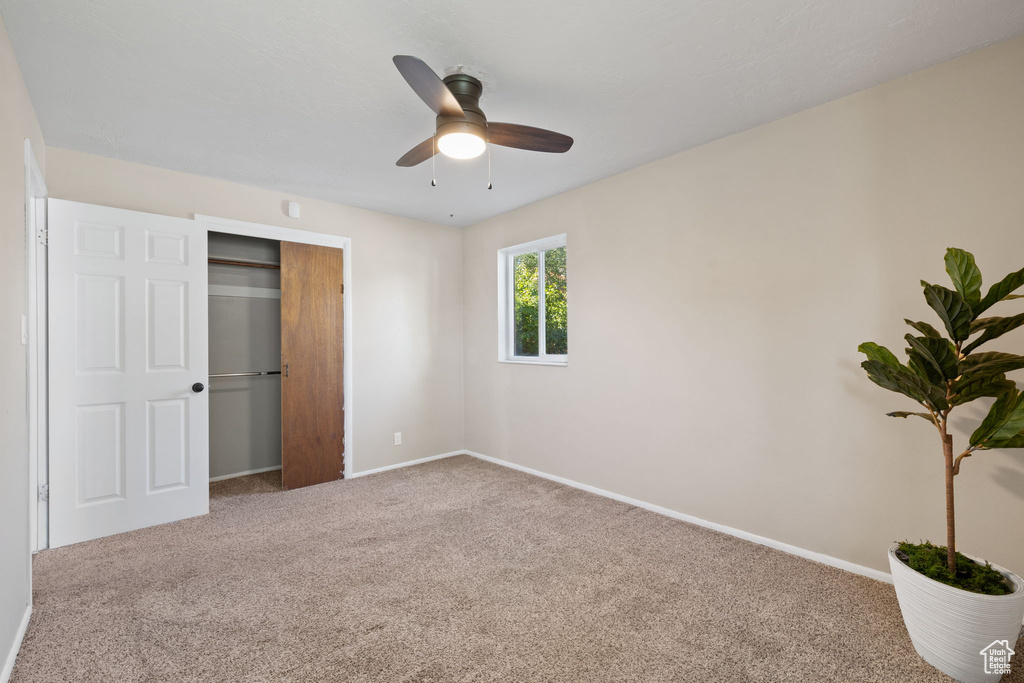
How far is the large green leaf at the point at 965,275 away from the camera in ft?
5.69

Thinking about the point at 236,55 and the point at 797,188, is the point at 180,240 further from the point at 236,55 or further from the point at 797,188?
the point at 797,188

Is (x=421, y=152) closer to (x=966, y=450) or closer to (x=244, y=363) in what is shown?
(x=966, y=450)

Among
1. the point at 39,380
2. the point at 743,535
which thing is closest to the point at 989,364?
the point at 743,535

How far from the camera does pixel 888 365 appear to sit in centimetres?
193

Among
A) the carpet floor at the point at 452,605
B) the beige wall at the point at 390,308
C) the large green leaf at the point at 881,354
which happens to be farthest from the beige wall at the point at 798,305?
the beige wall at the point at 390,308

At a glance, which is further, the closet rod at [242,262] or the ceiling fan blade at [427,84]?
the closet rod at [242,262]

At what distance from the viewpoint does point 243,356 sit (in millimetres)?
4391

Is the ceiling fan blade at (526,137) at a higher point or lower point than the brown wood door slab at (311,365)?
higher

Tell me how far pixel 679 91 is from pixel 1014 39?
1364mm

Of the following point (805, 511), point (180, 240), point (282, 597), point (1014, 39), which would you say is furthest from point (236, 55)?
point (805, 511)

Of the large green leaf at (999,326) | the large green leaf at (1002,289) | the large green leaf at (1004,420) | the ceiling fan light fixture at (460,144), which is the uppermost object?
the ceiling fan light fixture at (460,144)

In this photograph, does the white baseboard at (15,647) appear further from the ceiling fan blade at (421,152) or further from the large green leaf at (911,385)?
the large green leaf at (911,385)

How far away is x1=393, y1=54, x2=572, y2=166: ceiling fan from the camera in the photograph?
185cm
